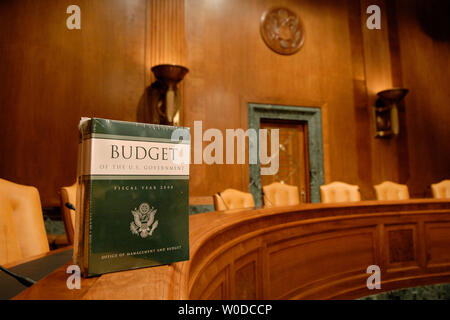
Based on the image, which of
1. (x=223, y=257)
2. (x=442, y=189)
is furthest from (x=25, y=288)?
(x=442, y=189)

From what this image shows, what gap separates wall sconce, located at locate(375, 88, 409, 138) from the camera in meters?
4.93

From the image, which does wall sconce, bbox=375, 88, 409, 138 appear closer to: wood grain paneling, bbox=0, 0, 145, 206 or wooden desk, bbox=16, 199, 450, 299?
wooden desk, bbox=16, 199, 450, 299

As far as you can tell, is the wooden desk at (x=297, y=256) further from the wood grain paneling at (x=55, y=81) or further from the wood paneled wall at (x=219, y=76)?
the wood grain paneling at (x=55, y=81)

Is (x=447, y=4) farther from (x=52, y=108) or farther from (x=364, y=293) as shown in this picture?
(x=52, y=108)

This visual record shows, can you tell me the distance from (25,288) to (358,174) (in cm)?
521

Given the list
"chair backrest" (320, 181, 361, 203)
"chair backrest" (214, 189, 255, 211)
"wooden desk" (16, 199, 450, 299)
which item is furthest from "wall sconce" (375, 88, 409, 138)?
"chair backrest" (214, 189, 255, 211)

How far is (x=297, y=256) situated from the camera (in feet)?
6.62

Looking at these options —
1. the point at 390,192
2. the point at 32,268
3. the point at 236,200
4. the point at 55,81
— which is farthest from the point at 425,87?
the point at 32,268

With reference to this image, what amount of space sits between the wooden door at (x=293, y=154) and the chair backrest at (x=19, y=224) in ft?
13.2

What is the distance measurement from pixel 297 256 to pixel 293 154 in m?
3.19

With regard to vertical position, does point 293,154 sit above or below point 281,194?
above

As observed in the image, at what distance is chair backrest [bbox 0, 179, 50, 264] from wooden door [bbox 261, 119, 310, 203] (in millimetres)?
4015

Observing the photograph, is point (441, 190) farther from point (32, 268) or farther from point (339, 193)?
point (32, 268)

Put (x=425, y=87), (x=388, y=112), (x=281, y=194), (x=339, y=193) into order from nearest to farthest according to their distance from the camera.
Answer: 1. (x=281, y=194)
2. (x=339, y=193)
3. (x=388, y=112)
4. (x=425, y=87)
